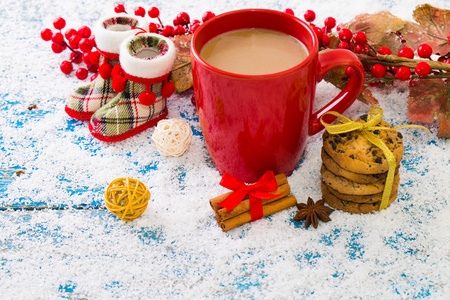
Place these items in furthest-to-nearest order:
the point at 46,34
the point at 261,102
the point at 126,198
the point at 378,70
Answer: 1. the point at 46,34
2. the point at 378,70
3. the point at 126,198
4. the point at 261,102

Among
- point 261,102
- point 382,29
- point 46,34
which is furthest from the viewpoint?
point 46,34

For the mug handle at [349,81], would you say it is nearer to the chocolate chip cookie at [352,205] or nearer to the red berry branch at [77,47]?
the chocolate chip cookie at [352,205]

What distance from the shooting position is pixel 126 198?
1.01m

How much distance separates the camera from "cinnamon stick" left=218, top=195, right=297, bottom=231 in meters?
1.01

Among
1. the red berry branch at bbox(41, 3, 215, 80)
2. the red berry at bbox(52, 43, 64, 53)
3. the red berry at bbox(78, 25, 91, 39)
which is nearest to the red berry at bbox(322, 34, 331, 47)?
the red berry branch at bbox(41, 3, 215, 80)

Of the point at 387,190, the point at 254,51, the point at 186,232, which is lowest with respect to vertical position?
the point at 186,232

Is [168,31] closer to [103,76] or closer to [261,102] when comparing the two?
[103,76]

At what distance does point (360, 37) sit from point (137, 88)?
0.61 m

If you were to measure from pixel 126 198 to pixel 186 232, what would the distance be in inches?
6.3

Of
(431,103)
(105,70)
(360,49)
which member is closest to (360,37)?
(360,49)

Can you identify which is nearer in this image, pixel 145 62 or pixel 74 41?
pixel 145 62

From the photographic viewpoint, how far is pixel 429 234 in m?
0.99

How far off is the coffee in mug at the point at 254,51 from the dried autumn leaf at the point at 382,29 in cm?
32

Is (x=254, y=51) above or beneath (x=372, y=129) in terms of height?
above
